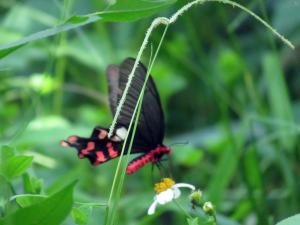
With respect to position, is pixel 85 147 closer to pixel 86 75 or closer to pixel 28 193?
pixel 28 193

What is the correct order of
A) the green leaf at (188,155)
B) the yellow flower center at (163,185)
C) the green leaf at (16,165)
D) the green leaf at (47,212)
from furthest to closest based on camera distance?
the green leaf at (188,155)
the yellow flower center at (163,185)
the green leaf at (16,165)
the green leaf at (47,212)

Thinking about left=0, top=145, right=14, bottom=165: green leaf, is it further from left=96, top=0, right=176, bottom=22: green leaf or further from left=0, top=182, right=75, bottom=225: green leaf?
left=96, top=0, right=176, bottom=22: green leaf

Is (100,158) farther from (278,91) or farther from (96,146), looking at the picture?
(278,91)

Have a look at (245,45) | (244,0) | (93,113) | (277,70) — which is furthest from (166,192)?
(245,45)

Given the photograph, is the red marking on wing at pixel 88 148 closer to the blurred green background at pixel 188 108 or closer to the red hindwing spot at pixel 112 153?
the red hindwing spot at pixel 112 153

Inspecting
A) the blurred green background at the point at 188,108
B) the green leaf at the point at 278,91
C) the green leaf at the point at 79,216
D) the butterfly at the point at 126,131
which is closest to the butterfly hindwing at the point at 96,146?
the butterfly at the point at 126,131

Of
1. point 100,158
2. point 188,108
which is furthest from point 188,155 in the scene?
point 100,158
